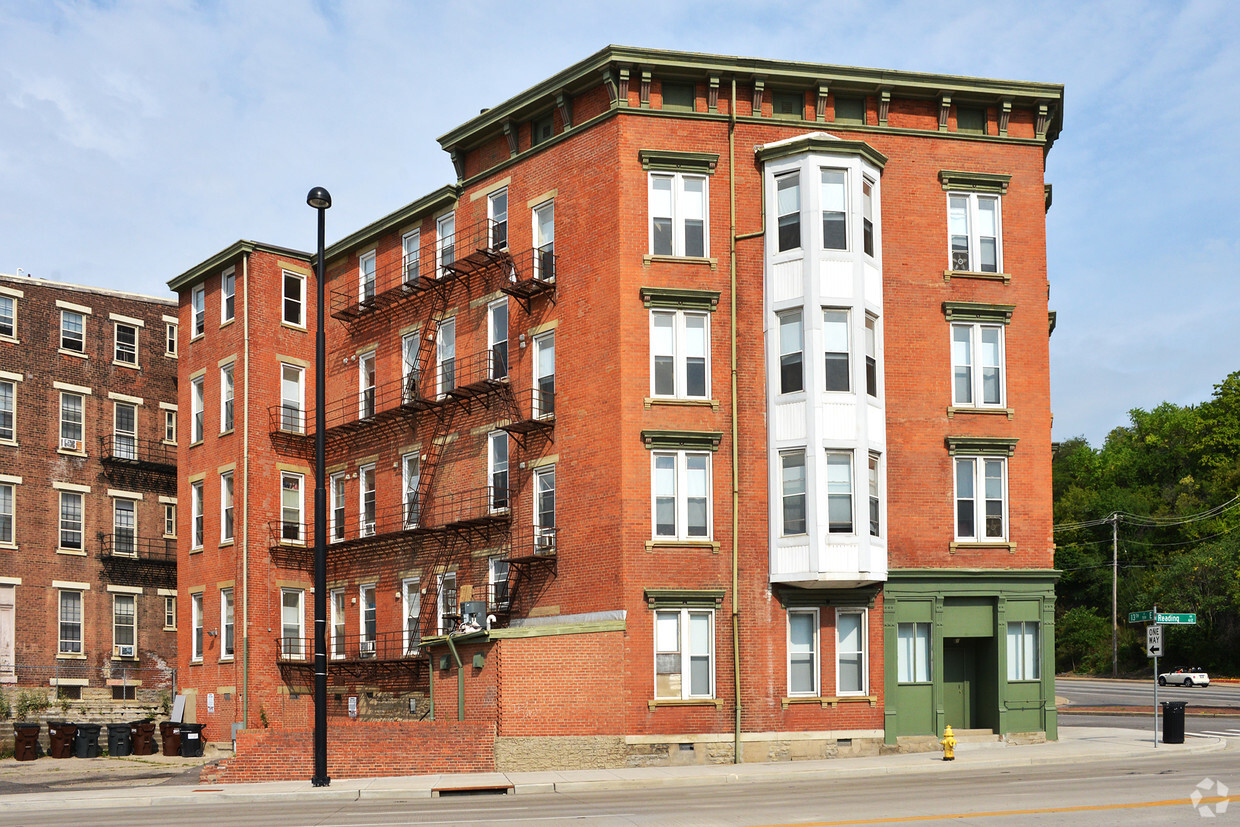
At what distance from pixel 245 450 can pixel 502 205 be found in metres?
13.3

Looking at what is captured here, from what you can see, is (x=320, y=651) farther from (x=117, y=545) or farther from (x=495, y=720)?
(x=117, y=545)

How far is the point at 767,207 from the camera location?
3231 cm

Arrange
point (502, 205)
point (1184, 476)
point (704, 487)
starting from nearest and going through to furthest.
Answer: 1. point (704, 487)
2. point (502, 205)
3. point (1184, 476)

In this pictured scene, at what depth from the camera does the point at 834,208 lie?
3186 centimetres

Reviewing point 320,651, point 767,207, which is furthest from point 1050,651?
point 320,651

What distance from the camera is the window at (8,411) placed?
4985cm

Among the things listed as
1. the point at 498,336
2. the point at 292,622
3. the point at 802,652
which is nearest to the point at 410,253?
the point at 498,336

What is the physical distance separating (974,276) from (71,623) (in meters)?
37.7

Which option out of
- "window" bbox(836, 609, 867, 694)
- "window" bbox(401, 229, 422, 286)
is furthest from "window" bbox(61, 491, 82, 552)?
"window" bbox(836, 609, 867, 694)

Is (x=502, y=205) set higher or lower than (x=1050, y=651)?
higher

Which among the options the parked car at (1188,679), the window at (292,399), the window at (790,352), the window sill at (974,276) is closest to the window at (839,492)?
the window at (790,352)

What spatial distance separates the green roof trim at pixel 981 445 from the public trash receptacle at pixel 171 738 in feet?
87.2

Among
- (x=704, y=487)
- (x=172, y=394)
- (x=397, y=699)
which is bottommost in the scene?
(x=397, y=699)
